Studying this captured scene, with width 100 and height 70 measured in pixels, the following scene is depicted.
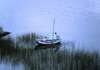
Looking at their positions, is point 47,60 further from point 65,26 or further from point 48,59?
point 65,26

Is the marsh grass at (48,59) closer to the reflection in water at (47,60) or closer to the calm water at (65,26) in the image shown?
the reflection in water at (47,60)

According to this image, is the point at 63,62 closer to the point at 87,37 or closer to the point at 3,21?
the point at 87,37

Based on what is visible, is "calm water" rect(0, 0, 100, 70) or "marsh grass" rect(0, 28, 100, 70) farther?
"calm water" rect(0, 0, 100, 70)

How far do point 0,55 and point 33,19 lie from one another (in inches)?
895

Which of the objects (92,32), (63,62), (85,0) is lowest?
(63,62)

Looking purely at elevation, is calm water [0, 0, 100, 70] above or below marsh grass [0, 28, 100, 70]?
above

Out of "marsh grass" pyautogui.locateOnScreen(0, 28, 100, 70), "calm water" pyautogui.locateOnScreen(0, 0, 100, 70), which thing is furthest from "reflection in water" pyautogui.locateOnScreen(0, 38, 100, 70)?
"calm water" pyautogui.locateOnScreen(0, 0, 100, 70)

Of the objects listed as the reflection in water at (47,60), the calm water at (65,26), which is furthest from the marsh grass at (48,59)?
the calm water at (65,26)

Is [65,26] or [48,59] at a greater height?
[65,26]

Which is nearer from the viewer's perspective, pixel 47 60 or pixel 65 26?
pixel 47 60

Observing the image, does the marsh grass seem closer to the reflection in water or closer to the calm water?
the reflection in water

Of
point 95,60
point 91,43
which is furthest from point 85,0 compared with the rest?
point 95,60

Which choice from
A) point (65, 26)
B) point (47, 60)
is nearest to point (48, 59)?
point (47, 60)

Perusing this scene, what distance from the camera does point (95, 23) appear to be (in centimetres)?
3394
